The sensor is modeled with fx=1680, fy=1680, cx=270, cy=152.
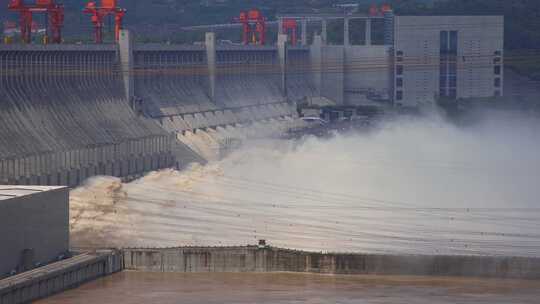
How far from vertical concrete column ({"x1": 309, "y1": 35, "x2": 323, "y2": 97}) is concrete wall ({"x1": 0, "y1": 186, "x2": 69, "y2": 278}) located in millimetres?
32884

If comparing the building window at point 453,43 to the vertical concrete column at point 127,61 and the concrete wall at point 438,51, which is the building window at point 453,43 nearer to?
the concrete wall at point 438,51

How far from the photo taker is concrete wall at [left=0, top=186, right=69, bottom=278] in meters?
25.0

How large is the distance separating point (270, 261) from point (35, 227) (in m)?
4.24

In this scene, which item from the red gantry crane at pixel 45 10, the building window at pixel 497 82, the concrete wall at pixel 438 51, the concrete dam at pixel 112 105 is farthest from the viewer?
the building window at pixel 497 82

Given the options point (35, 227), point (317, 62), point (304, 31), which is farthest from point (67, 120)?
point (304, 31)

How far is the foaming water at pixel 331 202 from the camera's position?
29.6 metres

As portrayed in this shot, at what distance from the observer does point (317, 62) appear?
60031mm

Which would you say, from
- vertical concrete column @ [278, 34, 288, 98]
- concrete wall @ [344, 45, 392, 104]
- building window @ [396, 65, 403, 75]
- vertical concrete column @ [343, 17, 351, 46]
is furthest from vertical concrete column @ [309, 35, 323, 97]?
building window @ [396, 65, 403, 75]

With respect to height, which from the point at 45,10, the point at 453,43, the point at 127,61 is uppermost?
the point at 453,43

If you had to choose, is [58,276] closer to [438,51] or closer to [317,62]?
[438,51]

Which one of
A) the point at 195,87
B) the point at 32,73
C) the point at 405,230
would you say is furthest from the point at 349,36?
the point at 405,230

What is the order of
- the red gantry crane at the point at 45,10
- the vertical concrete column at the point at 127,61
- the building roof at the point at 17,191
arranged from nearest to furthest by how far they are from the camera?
the building roof at the point at 17,191 < the red gantry crane at the point at 45,10 < the vertical concrete column at the point at 127,61

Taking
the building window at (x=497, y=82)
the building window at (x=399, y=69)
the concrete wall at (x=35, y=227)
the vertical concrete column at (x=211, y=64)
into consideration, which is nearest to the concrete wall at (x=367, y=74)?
the building window at (x=399, y=69)

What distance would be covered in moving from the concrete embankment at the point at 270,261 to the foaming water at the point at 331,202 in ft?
2.61
